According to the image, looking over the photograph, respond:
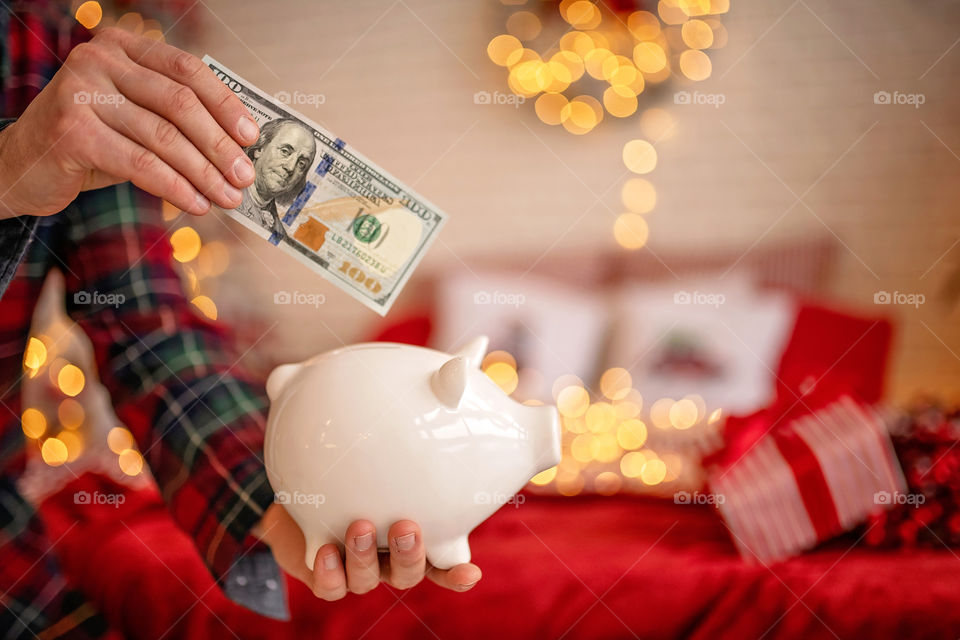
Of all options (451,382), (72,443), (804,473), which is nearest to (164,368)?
(451,382)

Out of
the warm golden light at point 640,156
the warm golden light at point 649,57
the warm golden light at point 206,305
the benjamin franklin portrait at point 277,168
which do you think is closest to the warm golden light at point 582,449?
the warm golden light at point 640,156

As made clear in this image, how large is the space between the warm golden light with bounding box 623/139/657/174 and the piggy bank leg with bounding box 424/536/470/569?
68.3 inches

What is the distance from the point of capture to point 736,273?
2.10 metres

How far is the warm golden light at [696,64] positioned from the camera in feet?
6.77

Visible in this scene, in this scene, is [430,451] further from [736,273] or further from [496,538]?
[736,273]

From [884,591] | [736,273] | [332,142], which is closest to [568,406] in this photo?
[736,273]

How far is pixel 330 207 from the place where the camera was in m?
0.94

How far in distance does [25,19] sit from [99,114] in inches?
17.9

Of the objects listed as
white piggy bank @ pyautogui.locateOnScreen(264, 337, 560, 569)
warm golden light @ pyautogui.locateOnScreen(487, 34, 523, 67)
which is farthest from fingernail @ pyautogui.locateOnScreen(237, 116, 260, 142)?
warm golden light @ pyautogui.locateOnScreen(487, 34, 523, 67)

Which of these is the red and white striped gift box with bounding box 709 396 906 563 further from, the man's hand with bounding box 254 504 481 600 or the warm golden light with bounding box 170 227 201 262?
the warm golden light with bounding box 170 227 201 262

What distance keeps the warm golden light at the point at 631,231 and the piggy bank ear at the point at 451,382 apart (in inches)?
64.1

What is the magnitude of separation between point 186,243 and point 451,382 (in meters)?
1.91

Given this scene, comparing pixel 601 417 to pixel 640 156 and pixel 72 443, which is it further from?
pixel 72 443

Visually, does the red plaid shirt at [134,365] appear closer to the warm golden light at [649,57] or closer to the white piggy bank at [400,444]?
the white piggy bank at [400,444]
